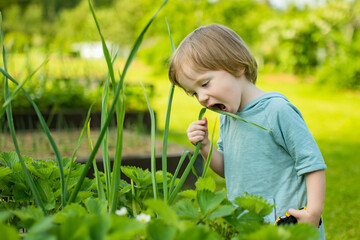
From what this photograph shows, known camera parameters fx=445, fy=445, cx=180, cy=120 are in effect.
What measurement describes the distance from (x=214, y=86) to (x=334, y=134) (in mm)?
5718

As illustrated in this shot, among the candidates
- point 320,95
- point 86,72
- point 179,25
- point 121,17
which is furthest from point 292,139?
point 121,17

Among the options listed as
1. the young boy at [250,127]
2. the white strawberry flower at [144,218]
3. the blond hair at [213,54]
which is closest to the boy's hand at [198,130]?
the young boy at [250,127]

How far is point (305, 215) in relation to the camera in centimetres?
127

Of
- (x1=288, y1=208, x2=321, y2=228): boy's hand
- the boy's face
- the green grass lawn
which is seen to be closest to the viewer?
(x1=288, y1=208, x2=321, y2=228): boy's hand

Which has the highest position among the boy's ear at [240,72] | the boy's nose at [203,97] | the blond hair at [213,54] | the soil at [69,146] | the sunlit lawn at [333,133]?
the blond hair at [213,54]

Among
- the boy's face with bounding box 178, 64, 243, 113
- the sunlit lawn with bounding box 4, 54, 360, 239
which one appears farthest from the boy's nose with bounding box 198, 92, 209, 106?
the sunlit lawn with bounding box 4, 54, 360, 239

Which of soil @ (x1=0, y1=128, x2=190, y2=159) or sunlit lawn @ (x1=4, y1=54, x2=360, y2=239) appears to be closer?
sunlit lawn @ (x1=4, y1=54, x2=360, y2=239)

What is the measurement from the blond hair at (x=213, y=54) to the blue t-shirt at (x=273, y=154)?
0.14m

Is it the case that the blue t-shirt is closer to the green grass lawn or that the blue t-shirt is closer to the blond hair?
the blond hair

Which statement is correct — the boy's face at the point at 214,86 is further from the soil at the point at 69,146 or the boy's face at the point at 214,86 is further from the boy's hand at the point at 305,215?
the soil at the point at 69,146

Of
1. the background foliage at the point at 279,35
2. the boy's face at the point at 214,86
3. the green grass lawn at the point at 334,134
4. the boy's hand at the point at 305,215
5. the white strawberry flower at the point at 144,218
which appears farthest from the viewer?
the background foliage at the point at 279,35

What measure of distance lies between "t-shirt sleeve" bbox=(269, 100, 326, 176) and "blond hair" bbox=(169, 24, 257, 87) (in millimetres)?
183

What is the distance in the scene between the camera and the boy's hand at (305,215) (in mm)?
1268

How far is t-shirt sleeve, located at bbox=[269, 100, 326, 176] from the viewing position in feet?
4.32
